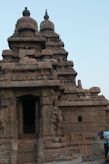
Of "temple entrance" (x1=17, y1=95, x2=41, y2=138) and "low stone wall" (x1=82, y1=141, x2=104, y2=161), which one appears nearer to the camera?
"low stone wall" (x1=82, y1=141, x2=104, y2=161)

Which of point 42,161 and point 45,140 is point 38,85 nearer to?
point 45,140

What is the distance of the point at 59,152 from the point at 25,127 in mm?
4828

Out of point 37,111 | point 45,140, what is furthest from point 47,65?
point 45,140

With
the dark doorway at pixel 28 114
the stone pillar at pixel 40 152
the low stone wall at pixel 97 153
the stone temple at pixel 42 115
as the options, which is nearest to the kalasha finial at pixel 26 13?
the stone temple at pixel 42 115

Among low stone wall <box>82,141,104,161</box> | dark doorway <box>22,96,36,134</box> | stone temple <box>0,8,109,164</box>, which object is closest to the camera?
low stone wall <box>82,141,104,161</box>

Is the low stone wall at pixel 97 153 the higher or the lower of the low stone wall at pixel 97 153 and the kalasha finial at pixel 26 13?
the lower

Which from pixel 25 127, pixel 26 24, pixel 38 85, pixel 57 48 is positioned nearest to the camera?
pixel 38 85

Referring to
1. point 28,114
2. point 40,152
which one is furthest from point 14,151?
point 28,114

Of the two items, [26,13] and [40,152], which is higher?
[26,13]

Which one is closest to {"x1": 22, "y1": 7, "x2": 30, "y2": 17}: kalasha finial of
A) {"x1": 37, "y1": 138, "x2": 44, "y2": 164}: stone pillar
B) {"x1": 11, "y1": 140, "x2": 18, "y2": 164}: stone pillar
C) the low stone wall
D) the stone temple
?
the stone temple

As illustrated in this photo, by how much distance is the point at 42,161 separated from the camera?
507 inches

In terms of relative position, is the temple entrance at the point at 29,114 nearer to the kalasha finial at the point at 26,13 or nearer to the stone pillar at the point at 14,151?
the stone pillar at the point at 14,151

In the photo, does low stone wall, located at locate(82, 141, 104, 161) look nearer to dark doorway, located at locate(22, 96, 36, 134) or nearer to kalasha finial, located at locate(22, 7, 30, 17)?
dark doorway, located at locate(22, 96, 36, 134)

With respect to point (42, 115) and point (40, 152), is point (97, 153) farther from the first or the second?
point (42, 115)
